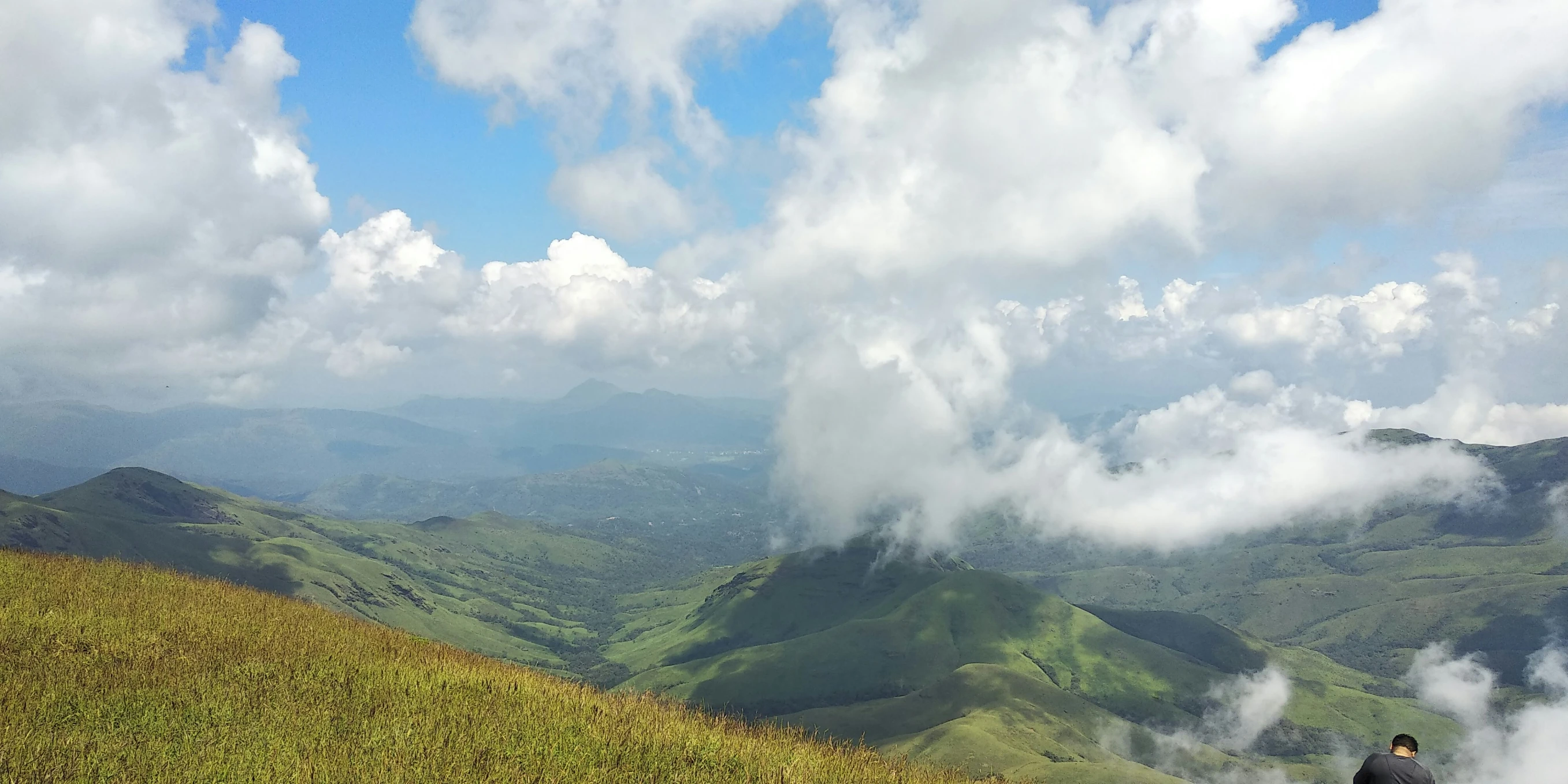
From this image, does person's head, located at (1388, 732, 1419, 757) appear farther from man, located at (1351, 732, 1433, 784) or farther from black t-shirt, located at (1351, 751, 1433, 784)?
black t-shirt, located at (1351, 751, 1433, 784)

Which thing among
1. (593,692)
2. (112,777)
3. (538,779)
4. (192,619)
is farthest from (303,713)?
(192,619)

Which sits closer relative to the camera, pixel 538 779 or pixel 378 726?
pixel 538 779

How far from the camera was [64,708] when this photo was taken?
11125 millimetres

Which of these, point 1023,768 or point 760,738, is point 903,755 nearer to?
point 760,738

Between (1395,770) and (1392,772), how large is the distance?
14 cm

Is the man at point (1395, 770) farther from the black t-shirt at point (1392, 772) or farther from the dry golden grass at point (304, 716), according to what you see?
the dry golden grass at point (304, 716)

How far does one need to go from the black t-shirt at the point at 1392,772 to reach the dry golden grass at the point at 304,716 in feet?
22.5

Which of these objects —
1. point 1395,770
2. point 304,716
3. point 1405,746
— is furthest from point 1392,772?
point 304,716

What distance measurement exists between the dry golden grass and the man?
691 cm

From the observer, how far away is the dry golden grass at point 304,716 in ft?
31.8

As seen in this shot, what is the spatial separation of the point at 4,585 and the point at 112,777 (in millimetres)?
12757

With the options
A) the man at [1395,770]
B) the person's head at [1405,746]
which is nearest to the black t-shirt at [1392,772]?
the man at [1395,770]

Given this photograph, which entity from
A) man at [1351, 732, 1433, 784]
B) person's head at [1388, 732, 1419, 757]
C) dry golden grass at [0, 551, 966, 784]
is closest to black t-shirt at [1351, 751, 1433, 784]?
man at [1351, 732, 1433, 784]

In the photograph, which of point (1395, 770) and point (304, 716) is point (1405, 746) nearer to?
point (1395, 770)
